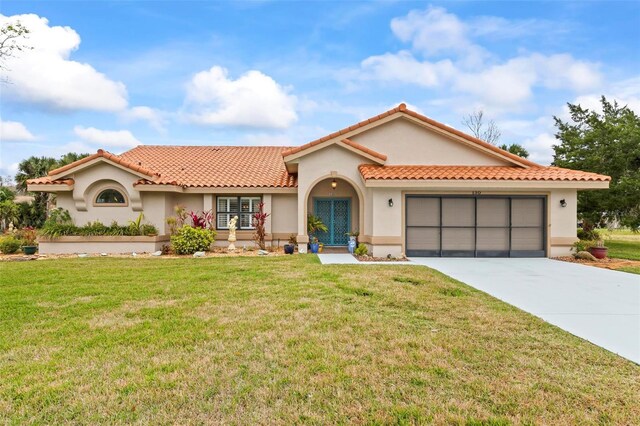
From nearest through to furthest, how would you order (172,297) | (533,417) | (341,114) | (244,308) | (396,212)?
(533,417)
(244,308)
(172,297)
(396,212)
(341,114)

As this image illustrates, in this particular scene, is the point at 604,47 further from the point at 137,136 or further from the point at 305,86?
the point at 137,136

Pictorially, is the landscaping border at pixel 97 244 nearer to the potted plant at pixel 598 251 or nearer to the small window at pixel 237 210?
the small window at pixel 237 210

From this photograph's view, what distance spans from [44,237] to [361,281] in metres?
15.9

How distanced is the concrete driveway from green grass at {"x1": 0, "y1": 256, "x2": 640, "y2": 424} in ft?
A: 2.06

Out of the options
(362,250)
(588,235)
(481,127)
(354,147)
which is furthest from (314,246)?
(481,127)

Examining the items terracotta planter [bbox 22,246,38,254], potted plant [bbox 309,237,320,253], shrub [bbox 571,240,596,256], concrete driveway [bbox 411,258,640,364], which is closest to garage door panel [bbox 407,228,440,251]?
concrete driveway [bbox 411,258,640,364]

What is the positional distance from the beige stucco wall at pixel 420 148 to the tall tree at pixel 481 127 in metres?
28.7

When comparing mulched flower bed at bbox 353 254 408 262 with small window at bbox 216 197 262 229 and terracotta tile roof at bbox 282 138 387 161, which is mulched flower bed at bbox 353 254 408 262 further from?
small window at bbox 216 197 262 229

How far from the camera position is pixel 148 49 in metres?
17.9

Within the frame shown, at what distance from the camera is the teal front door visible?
18594mm

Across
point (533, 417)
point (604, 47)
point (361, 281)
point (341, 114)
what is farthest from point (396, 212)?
Result: point (341, 114)

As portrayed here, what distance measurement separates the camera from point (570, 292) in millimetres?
8648

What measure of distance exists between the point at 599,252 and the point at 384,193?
30.4 feet

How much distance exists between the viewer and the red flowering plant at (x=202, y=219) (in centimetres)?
1744
